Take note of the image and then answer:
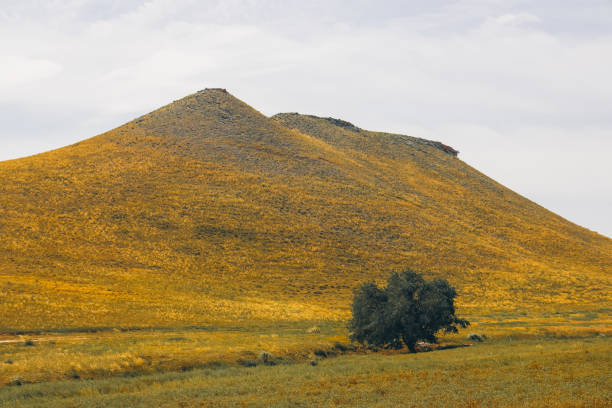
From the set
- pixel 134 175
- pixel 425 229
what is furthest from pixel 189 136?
pixel 425 229

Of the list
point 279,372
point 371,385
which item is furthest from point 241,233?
point 371,385

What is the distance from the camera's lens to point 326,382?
26266mm

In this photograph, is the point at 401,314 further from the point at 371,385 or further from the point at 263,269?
the point at 263,269

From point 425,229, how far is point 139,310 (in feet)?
202

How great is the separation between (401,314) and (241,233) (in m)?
46.4

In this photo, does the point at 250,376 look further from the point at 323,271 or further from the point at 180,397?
the point at 323,271

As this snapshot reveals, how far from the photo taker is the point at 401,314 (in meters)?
41.7

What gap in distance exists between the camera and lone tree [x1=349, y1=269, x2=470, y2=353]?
41.8m

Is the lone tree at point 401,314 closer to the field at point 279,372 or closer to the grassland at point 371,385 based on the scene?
the field at point 279,372

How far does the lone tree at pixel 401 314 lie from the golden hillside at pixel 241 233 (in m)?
14.2

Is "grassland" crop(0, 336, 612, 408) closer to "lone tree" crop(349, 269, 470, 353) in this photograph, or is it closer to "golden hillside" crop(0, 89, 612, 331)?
"lone tree" crop(349, 269, 470, 353)

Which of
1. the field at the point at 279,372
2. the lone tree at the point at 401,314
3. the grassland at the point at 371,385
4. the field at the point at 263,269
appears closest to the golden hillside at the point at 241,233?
the field at the point at 263,269

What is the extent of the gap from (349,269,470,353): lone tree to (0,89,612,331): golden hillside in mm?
14233

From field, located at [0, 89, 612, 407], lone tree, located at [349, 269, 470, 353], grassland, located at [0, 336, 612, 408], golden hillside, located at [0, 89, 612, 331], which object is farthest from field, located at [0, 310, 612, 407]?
golden hillside, located at [0, 89, 612, 331]
